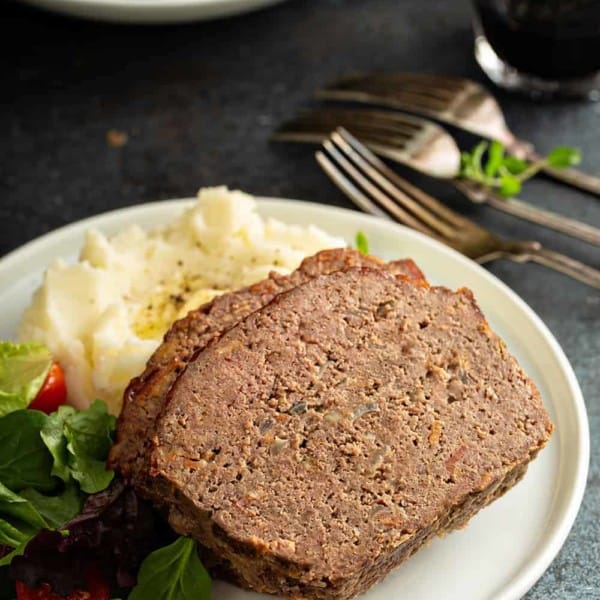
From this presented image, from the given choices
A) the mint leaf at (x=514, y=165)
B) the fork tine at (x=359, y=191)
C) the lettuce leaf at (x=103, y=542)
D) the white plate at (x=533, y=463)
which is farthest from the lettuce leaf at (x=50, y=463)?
the mint leaf at (x=514, y=165)

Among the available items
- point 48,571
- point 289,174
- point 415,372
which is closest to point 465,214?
point 289,174

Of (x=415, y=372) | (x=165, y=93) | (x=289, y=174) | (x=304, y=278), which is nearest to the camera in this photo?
(x=415, y=372)

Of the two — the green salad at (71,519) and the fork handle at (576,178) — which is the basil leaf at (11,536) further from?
the fork handle at (576,178)

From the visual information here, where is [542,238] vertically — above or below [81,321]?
below

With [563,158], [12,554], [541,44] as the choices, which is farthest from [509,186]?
[12,554]

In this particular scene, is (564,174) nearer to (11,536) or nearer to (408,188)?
(408,188)

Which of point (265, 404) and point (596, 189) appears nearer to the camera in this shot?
point (265, 404)

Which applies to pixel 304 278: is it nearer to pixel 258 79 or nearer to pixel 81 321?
pixel 81 321
